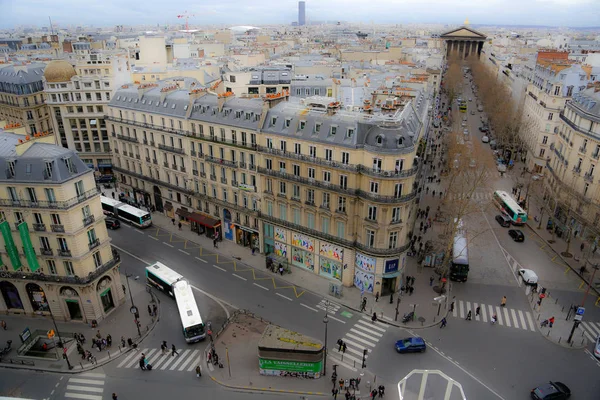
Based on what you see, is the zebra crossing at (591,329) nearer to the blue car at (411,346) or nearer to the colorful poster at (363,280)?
the blue car at (411,346)

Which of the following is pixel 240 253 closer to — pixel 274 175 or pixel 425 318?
pixel 274 175

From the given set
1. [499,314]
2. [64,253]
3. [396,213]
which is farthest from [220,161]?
[499,314]

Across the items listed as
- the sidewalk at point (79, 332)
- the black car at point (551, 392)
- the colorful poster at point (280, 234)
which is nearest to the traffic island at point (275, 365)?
the sidewalk at point (79, 332)

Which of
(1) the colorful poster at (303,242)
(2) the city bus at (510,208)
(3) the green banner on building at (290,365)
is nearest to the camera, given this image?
(3) the green banner on building at (290,365)

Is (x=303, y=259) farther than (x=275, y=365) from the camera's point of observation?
Yes

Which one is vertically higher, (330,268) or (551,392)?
(330,268)

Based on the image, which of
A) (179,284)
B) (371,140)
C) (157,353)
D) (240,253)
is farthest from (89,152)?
(371,140)

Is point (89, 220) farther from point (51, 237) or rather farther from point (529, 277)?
point (529, 277)
